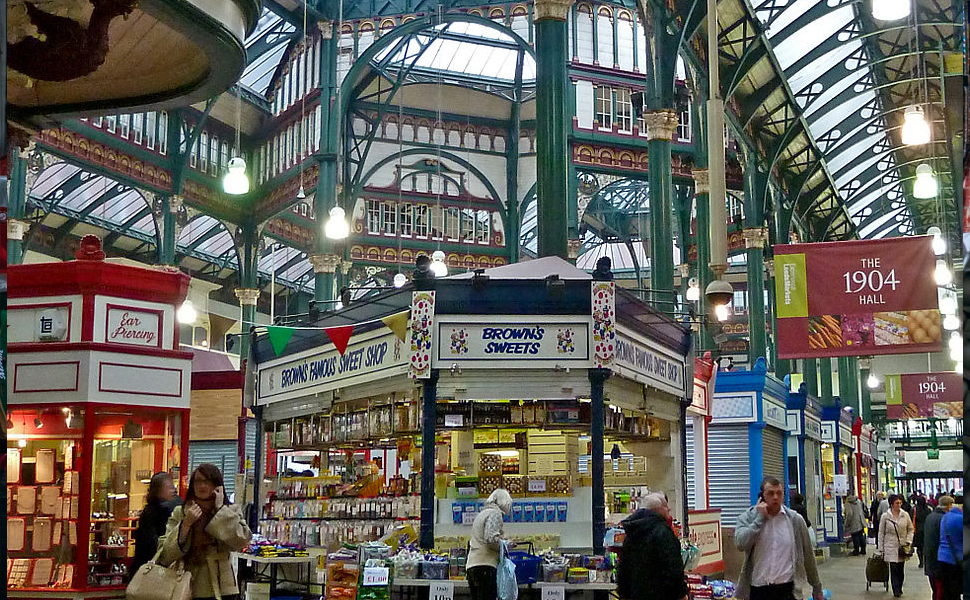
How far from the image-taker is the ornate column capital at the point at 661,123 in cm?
1853

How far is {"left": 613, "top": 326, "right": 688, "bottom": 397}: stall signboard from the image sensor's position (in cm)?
1317

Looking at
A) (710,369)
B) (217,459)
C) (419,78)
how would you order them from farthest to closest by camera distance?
1. (419,78)
2. (217,459)
3. (710,369)

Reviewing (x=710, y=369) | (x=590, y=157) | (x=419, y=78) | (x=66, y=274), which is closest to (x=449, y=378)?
(x=66, y=274)

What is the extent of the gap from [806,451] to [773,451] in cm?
499

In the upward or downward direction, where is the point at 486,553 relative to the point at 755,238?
downward

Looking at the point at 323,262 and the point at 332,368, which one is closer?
the point at 332,368

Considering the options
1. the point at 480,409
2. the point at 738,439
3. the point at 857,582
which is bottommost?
the point at 857,582

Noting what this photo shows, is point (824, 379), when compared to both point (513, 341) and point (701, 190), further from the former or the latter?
point (513, 341)

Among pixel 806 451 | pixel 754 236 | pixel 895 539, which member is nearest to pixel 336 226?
pixel 895 539

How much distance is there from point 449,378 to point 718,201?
346 centimetres

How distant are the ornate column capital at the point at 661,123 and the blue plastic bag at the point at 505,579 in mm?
9630

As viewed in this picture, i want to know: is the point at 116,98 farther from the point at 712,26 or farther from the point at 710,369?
the point at 710,369

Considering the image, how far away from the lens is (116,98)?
29.4 feet

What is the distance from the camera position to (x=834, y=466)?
115ft
